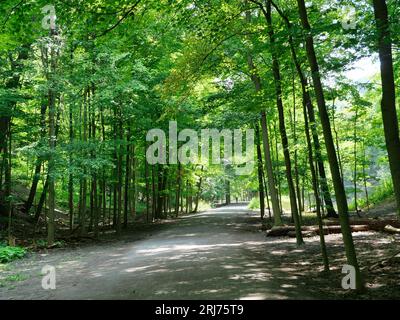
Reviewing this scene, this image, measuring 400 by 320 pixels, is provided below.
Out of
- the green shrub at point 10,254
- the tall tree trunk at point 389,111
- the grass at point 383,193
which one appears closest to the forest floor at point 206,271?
the green shrub at point 10,254

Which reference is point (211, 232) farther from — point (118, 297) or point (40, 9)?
point (40, 9)

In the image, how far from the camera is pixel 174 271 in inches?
355

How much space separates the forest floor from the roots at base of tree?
42cm

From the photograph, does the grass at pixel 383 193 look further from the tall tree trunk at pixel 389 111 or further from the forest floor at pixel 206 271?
the tall tree trunk at pixel 389 111

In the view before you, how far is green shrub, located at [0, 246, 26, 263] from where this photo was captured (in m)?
12.3

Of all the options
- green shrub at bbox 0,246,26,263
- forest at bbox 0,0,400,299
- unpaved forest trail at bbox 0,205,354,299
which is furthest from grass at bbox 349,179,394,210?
green shrub at bbox 0,246,26,263

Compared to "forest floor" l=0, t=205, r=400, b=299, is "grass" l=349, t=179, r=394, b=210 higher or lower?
higher

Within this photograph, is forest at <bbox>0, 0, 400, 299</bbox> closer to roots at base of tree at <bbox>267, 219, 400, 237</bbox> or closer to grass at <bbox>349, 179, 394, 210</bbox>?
roots at base of tree at <bbox>267, 219, 400, 237</bbox>

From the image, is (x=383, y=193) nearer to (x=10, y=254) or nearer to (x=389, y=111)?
(x=389, y=111)

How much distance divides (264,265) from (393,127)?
14.6ft

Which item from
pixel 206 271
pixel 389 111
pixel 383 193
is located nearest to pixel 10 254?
pixel 206 271

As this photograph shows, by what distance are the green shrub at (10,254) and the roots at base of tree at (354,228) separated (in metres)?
9.18

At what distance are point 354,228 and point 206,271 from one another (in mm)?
6919

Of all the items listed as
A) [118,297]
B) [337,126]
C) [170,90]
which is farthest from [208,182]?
[118,297]
